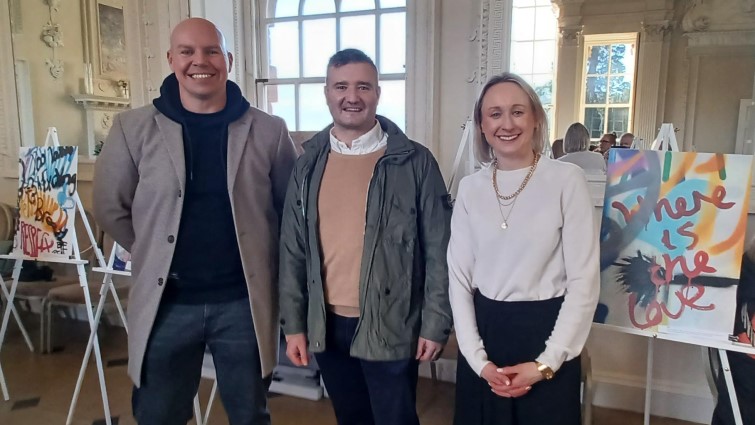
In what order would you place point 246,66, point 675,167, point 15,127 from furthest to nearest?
point 15,127, point 246,66, point 675,167

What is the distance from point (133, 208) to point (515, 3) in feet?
7.37

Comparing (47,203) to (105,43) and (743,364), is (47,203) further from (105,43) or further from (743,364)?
(105,43)

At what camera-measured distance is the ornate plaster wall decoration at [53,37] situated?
16.6ft

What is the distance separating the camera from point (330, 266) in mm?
1494

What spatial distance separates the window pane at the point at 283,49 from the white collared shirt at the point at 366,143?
227 centimetres

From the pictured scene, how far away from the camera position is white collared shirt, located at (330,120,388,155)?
1506 mm

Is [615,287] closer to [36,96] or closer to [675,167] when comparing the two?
[675,167]

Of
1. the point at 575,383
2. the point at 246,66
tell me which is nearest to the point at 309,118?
the point at 246,66

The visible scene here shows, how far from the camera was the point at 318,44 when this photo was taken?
139 inches

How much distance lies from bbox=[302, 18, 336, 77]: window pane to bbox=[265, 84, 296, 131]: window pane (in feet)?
0.61

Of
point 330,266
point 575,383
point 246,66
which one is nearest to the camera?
point 575,383

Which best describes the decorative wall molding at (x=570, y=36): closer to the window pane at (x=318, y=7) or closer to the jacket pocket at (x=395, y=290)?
the window pane at (x=318, y=7)

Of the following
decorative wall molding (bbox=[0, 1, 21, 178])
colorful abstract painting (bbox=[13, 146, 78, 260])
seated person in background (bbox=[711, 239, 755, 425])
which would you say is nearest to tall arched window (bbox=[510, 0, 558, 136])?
seated person in background (bbox=[711, 239, 755, 425])

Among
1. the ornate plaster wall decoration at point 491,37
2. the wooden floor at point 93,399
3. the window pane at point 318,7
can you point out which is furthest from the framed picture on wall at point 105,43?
the ornate plaster wall decoration at point 491,37
